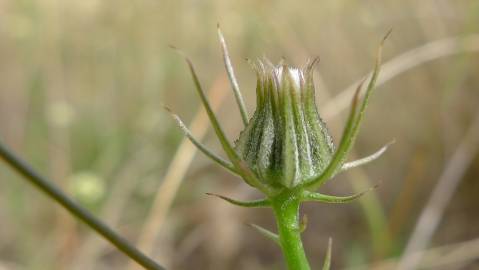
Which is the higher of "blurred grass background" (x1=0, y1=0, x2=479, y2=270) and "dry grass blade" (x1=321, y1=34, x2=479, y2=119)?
Answer: "dry grass blade" (x1=321, y1=34, x2=479, y2=119)

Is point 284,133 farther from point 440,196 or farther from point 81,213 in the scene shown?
point 440,196

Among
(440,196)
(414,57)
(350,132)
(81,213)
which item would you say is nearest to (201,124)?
(414,57)

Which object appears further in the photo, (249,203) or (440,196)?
(440,196)

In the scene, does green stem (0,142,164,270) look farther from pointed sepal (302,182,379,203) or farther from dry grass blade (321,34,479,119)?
dry grass blade (321,34,479,119)

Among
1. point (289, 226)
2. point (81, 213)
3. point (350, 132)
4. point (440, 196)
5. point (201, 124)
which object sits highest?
point (350, 132)

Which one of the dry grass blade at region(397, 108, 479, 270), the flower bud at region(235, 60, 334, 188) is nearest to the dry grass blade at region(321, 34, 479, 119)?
the dry grass blade at region(397, 108, 479, 270)

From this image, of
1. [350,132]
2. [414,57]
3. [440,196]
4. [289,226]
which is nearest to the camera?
[350,132]

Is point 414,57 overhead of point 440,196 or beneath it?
overhead
